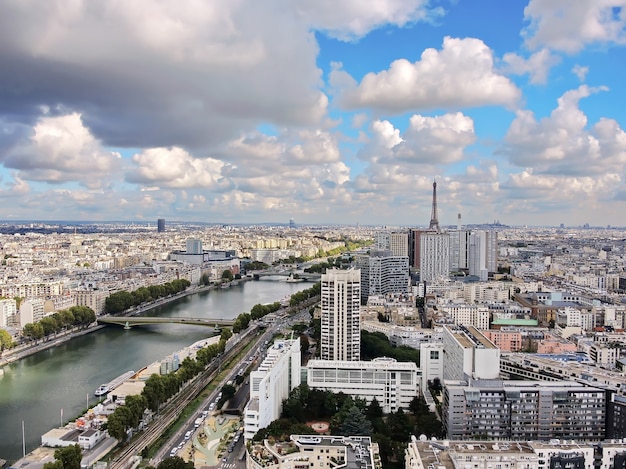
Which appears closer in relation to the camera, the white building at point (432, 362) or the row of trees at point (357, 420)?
the row of trees at point (357, 420)

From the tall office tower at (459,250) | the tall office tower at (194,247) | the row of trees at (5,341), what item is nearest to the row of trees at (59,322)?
the row of trees at (5,341)

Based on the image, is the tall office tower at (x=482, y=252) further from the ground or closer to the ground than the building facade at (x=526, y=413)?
further from the ground

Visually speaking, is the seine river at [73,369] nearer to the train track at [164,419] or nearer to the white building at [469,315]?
the train track at [164,419]

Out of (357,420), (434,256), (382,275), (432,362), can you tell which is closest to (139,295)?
(382,275)

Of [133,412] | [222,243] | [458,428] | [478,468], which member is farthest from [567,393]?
[222,243]

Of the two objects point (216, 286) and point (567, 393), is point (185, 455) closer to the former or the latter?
point (567, 393)

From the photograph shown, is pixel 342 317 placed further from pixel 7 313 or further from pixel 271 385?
pixel 7 313
